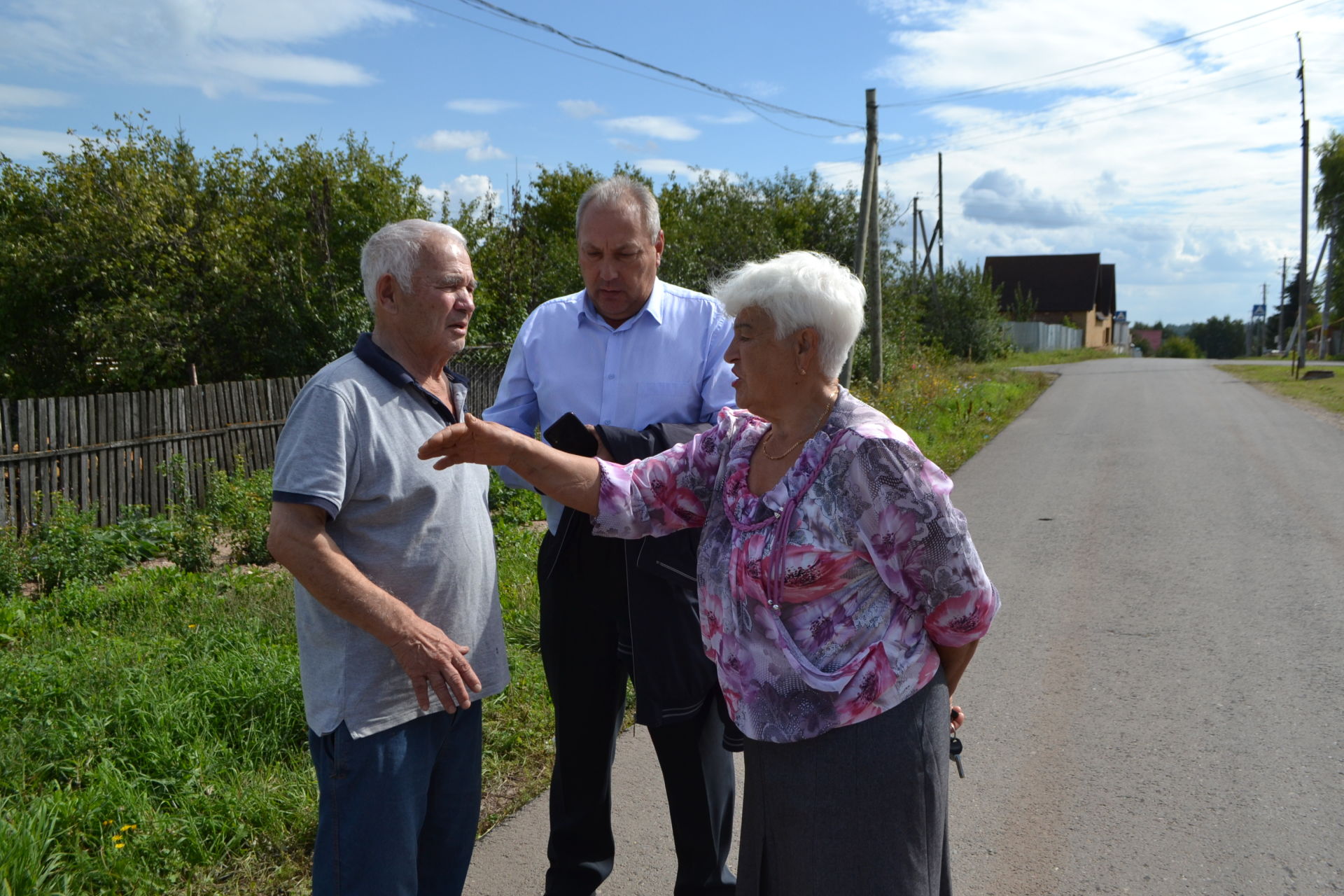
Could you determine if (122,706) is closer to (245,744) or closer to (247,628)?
(245,744)

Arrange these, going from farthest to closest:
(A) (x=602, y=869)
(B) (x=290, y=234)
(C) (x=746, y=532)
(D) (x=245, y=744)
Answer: (B) (x=290, y=234) → (D) (x=245, y=744) → (A) (x=602, y=869) → (C) (x=746, y=532)

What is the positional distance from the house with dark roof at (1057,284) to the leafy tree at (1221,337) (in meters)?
51.4

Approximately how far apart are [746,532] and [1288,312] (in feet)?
313

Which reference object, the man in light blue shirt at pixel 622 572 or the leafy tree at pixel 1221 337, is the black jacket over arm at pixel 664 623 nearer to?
the man in light blue shirt at pixel 622 572

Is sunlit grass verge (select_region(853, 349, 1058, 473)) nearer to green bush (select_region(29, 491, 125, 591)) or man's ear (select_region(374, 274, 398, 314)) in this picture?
green bush (select_region(29, 491, 125, 591))

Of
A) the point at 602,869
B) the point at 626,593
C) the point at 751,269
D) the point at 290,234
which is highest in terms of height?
the point at 290,234

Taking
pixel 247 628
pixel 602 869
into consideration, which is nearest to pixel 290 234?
pixel 247 628

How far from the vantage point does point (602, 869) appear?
9.52 feet

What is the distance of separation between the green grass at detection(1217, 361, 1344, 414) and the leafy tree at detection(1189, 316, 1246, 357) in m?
86.8

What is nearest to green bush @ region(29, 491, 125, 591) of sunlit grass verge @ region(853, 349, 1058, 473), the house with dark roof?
sunlit grass verge @ region(853, 349, 1058, 473)

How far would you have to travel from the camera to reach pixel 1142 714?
431 centimetres

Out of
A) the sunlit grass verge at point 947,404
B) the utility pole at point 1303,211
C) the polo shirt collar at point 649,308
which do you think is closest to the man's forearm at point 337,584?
the polo shirt collar at point 649,308

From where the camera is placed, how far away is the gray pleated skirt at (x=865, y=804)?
1.87m

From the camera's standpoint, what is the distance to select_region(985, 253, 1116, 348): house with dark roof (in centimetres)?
6569
